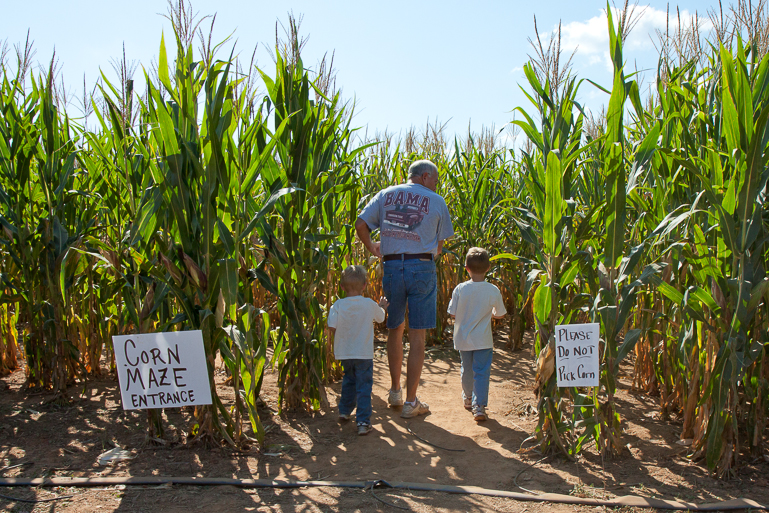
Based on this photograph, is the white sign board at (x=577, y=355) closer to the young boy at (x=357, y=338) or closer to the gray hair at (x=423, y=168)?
the young boy at (x=357, y=338)

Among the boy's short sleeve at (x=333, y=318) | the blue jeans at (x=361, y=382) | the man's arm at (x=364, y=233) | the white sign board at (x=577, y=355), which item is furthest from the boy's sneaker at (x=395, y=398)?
the white sign board at (x=577, y=355)

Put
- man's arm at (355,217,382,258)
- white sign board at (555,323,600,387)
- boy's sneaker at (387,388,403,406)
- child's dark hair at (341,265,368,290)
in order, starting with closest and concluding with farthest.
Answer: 1. white sign board at (555,323,600,387)
2. child's dark hair at (341,265,368,290)
3. man's arm at (355,217,382,258)
4. boy's sneaker at (387,388,403,406)

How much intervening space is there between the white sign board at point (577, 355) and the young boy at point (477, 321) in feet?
3.20

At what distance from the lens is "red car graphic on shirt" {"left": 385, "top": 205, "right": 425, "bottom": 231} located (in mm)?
3900

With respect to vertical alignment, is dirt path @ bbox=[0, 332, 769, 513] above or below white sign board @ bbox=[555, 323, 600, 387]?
below

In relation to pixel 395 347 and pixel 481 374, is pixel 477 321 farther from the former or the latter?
pixel 395 347

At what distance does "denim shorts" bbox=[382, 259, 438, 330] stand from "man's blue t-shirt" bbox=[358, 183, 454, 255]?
0.11 m

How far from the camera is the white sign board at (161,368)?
2896mm

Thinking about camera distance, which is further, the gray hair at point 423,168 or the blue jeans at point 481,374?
the gray hair at point 423,168

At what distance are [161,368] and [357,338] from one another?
1240 mm

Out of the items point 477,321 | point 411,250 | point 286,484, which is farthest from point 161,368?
point 477,321

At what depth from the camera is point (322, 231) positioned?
164 inches

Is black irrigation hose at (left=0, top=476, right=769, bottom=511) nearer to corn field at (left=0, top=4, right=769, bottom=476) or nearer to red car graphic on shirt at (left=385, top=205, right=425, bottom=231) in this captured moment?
corn field at (left=0, top=4, right=769, bottom=476)

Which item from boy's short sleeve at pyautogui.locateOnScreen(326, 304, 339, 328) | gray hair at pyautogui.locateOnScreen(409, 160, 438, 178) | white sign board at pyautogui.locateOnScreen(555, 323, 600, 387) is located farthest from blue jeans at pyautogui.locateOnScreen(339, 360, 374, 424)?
gray hair at pyautogui.locateOnScreen(409, 160, 438, 178)
